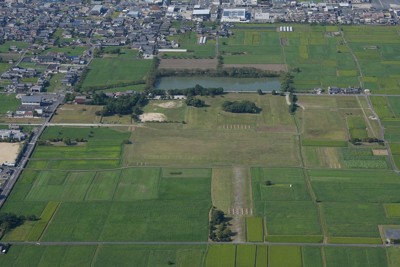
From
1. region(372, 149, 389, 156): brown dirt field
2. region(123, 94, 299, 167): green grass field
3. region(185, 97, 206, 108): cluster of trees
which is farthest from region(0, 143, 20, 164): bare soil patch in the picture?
region(372, 149, 389, 156): brown dirt field

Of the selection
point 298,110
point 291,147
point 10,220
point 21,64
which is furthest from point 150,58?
point 10,220

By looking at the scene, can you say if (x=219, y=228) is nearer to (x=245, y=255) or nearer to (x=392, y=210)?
(x=245, y=255)

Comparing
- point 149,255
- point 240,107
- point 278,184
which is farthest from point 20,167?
point 278,184

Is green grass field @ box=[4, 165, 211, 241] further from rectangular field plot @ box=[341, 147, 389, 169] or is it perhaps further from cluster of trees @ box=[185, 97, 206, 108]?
rectangular field plot @ box=[341, 147, 389, 169]

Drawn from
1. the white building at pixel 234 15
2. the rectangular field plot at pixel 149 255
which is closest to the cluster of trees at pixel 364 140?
the rectangular field plot at pixel 149 255

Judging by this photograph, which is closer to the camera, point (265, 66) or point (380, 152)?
point (380, 152)

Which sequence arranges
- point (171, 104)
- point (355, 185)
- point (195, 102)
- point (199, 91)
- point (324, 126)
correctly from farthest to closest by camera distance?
Answer: point (199, 91) < point (171, 104) < point (195, 102) < point (324, 126) < point (355, 185)
